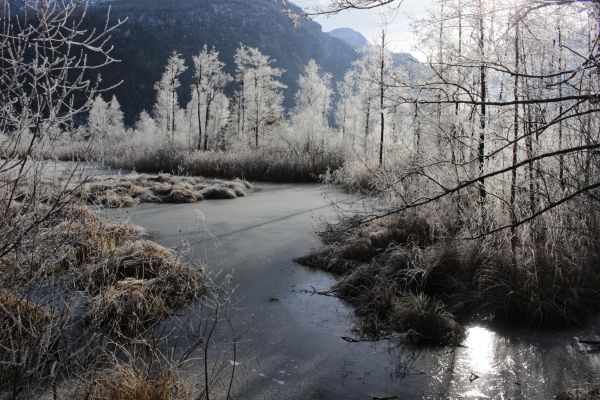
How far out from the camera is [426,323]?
12.8ft

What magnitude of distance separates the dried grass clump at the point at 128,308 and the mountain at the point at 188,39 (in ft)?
271

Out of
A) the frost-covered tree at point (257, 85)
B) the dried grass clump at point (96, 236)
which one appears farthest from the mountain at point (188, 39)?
the dried grass clump at point (96, 236)

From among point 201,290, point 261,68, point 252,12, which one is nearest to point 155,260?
point 201,290

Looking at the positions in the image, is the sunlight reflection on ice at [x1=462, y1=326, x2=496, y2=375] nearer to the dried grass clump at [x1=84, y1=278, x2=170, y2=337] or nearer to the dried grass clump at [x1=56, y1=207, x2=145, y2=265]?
the dried grass clump at [x1=84, y1=278, x2=170, y2=337]

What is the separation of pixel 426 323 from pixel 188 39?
119 m

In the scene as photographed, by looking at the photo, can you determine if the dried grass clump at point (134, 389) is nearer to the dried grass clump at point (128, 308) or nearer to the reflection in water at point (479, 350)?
the dried grass clump at point (128, 308)

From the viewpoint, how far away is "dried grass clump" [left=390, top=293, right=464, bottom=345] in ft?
12.4

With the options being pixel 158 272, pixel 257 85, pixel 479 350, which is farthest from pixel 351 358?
pixel 257 85

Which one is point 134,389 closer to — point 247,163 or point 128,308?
point 128,308

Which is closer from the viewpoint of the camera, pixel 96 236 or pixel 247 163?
pixel 96 236

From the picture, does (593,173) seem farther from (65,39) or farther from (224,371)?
(65,39)

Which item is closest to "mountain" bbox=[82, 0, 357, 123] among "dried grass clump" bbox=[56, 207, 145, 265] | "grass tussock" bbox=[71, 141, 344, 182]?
"grass tussock" bbox=[71, 141, 344, 182]

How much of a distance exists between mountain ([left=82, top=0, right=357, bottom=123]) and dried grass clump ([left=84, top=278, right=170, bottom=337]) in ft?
271

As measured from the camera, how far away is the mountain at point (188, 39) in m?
92.0
